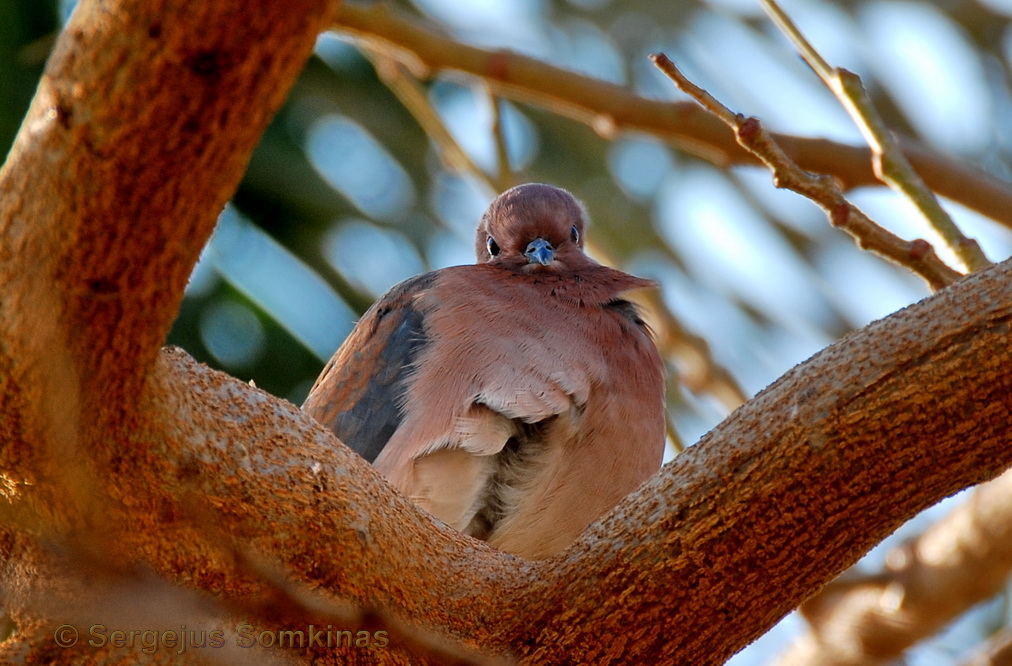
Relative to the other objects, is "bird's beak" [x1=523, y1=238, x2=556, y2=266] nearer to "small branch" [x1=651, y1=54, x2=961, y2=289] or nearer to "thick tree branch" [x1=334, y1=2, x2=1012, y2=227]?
"thick tree branch" [x1=334, y1=2, x2=1012, y2=227]

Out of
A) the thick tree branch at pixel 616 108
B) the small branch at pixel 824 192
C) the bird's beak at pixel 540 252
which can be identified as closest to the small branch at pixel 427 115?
the thick tree branch at pixel 616 108

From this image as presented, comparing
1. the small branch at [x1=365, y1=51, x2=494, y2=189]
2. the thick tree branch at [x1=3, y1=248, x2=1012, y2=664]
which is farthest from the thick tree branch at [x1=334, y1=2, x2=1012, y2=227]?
the thick tree branch at [x1=3, y1=248, x2=1012, y2=664]

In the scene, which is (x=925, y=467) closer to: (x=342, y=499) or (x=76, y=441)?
(x=342, y=499)

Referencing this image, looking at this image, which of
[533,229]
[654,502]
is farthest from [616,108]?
[654,502]

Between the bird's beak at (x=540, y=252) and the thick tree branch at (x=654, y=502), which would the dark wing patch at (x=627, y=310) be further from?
the thick tree branch at (x=654, y=502)

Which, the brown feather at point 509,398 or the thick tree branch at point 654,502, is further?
the brown feather at point 509,398

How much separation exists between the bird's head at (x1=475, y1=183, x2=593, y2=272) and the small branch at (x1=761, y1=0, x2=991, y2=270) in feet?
5.02

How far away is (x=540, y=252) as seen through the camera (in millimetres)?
5820

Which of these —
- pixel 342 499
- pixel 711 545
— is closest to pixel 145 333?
pixel 342 499

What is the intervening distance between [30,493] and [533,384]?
2.17 metres

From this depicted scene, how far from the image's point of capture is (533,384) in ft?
15.4

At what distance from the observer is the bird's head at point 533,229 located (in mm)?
5934

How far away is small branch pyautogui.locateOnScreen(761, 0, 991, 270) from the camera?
459cm

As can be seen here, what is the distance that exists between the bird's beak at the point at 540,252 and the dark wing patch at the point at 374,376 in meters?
0.51
